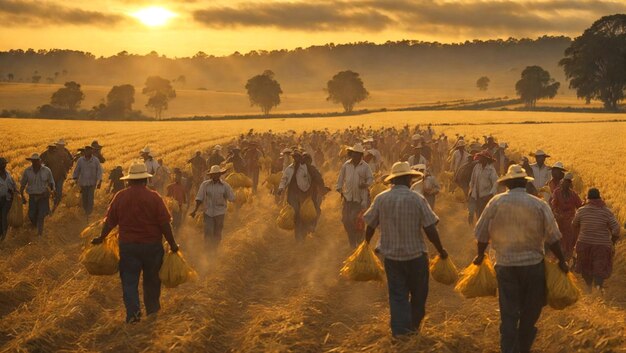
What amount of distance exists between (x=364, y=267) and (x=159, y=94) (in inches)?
4797

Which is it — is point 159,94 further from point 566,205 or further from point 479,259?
point 479,259

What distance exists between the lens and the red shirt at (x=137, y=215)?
8.45 m

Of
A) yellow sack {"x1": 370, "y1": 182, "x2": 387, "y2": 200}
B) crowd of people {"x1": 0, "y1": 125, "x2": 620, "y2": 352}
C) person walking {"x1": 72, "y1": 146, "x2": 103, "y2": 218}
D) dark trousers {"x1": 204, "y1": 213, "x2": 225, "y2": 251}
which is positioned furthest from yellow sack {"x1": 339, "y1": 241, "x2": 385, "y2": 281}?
person walking {"x1": 72, "y1": 146, "x2": 103, "y2": 218}

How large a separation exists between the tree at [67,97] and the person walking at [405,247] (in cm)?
11816

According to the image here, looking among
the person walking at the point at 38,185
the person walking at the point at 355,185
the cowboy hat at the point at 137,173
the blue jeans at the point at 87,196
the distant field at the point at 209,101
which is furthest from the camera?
the distant field at the point at 209,101

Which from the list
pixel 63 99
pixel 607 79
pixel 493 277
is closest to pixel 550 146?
pixel 493 277

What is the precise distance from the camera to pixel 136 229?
846 cm

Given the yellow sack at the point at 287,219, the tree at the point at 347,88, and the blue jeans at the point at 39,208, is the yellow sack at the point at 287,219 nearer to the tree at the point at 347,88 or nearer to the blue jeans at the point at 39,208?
the blue jeans at the point at 39,208

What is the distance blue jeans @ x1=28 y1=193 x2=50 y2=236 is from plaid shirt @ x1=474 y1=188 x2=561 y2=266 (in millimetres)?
10502

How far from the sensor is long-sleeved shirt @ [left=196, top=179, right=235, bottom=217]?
42.4 feet

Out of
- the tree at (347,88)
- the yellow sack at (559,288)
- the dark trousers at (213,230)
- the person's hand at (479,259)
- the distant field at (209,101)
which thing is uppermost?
the tree at (347,88)

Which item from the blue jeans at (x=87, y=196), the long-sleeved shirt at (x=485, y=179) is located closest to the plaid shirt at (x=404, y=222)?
the long-sleeved shirt at (x=485, y=179)

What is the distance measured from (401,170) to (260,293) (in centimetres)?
390

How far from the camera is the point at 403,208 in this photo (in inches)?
298
